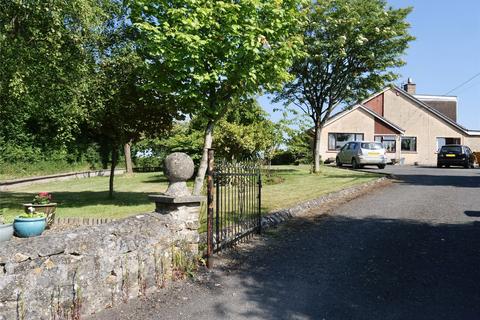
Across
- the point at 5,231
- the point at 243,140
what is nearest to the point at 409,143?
the point at 243,140

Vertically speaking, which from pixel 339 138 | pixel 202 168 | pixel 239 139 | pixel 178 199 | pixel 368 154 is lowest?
pixel 178 199

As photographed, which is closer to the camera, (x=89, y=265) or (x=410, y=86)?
(x=89, y=265)

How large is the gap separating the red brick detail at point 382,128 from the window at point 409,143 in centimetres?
201

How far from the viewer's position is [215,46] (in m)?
10.2

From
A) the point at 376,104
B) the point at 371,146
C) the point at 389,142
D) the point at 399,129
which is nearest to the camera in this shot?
the point at 371,146

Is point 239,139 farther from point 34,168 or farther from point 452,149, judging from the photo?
point 452,149

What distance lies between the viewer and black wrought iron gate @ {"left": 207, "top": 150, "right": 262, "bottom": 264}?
260 inches

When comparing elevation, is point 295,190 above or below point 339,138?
below

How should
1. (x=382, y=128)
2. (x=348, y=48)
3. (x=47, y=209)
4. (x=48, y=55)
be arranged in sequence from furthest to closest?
(x=382, y=128) → (x=348, y=48) → (x=48, y=55) → (x=47, y=209)

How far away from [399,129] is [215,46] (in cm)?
3345

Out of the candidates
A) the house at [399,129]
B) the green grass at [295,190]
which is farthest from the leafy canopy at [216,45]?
the house at [399,129]

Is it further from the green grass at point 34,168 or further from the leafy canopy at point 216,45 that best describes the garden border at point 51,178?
the leafy canopy at point 216,45

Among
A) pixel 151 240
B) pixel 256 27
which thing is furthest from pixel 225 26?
pixel 151 240

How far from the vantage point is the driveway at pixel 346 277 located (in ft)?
15.8
